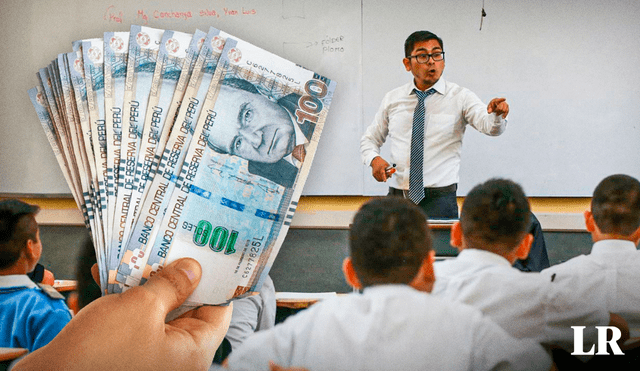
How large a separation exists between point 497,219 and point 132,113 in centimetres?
81

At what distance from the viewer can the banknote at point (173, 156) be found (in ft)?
3.39

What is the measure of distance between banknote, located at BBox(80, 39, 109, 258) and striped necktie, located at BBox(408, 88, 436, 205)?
151 cm

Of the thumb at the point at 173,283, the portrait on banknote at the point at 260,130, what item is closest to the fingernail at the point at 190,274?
the thumb at the point at 173,283

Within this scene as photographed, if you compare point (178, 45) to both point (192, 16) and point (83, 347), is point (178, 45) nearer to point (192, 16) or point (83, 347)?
point (83, 347)

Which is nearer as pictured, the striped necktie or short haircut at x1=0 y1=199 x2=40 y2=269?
short haircut at x1=0 y1=199 x2=40 y2=269

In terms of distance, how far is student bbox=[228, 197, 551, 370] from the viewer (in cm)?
77

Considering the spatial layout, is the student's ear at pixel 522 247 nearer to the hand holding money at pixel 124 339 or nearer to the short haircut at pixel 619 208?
the short haircut at pixel 619 208

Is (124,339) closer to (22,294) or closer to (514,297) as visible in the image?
(22,294)

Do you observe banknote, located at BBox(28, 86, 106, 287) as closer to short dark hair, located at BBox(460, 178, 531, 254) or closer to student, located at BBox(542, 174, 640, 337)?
short dark hair, located at BBox(460, 178, 531, 254)

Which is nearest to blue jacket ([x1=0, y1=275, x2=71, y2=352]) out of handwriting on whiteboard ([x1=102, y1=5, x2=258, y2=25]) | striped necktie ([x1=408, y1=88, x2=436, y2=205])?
striped necktie ([x1=408, y1=88, x2=436, y2=205])

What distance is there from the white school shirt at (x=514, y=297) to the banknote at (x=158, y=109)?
640mm

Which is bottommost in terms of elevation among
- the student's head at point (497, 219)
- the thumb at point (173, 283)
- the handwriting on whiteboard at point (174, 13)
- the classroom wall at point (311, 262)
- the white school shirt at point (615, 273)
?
the classroom wall at point (311, 262)

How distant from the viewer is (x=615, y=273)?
1.24 metres

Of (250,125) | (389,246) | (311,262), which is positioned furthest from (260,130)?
(311,262)
